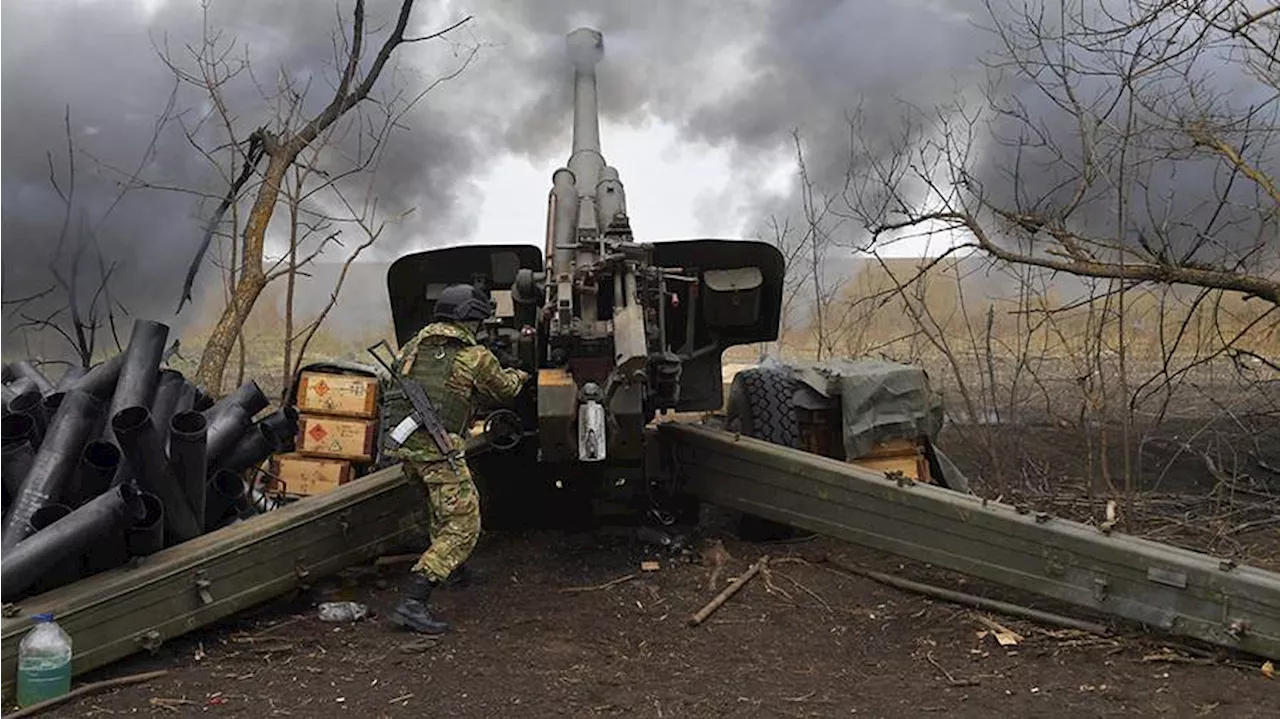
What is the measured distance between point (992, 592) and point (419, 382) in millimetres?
2818

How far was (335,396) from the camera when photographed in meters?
7.88

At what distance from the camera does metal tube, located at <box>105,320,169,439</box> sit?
18.5ft

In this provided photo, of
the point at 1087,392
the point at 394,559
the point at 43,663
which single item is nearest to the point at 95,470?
the point at 43,663

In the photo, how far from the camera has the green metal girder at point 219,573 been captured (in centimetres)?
464

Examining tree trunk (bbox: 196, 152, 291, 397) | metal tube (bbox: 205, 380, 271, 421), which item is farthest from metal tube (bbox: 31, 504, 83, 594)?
tree trunk (bbox: 196, 152, 291, 397)

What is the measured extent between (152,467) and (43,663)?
0.92m

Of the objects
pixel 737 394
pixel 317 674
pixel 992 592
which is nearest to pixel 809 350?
pixel 737 394

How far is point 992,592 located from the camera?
587 cm

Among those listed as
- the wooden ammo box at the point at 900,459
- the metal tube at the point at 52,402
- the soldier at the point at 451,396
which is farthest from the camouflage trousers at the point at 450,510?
the wooden ammo box at the point at 900,459

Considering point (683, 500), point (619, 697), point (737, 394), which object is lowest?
point (619, 697)

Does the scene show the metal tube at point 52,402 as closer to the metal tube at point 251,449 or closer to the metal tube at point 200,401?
the metal tube at point 200,401

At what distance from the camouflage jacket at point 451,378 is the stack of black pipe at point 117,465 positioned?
2.84 feet

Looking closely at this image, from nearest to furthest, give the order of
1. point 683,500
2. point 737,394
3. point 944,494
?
1. point 944,494
2. point 683,500
3. point 737,394

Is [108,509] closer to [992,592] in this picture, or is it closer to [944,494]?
[944,494]
